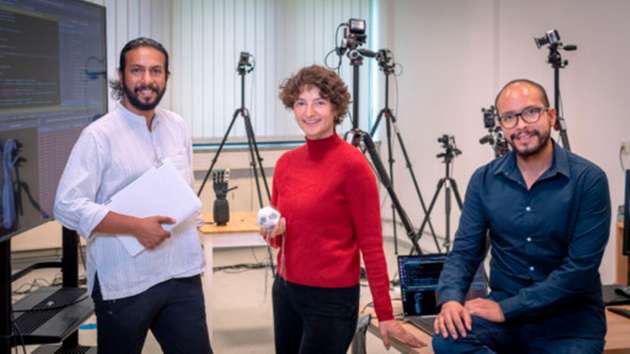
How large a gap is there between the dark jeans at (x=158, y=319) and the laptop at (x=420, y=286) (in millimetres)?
720

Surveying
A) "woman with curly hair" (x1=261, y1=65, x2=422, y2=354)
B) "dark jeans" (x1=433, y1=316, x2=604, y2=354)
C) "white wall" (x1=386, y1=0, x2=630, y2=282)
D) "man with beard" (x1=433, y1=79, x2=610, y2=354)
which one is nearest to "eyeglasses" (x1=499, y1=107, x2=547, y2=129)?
"man with beard" (x1=433, y1=79, x2=610, y2=354)

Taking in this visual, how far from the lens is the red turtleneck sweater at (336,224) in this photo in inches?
82.5

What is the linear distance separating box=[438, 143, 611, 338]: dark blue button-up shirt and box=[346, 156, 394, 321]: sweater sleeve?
0.72 feet

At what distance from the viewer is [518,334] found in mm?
2158

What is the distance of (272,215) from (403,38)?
4.64 metres

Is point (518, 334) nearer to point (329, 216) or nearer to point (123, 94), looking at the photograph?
point (329, 216)

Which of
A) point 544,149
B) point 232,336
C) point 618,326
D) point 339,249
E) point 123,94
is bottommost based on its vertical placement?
point 232,336

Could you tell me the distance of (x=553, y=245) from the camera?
2127mm

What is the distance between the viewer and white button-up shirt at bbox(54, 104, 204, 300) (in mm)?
2115

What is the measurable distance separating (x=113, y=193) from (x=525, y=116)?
1212 mm

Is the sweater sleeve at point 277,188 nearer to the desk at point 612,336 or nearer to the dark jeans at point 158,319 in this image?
the dark jeans at point 158,319

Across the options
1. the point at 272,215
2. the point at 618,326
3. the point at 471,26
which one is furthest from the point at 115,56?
the point at 618,326

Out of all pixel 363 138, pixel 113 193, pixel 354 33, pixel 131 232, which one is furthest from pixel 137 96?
pixel 354 33

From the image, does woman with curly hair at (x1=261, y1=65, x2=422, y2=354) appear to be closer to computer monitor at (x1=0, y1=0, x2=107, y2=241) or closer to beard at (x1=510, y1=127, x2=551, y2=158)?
beard at (x1=510, y1=127, x2=551, y2=158)
